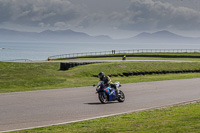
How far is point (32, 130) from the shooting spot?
415 inches

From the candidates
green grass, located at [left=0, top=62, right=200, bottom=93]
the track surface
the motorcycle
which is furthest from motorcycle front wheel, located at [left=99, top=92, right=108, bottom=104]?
green grass, located at [left=0, top=62, right=200, bottom=93]

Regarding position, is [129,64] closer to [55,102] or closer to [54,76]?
[54,76]

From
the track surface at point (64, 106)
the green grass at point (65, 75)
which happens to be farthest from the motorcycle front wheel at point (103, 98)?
the green grass at point (65, 75)

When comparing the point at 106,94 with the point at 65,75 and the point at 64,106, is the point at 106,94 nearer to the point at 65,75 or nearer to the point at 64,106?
the point at 64,106

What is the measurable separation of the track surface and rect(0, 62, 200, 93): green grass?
593cm

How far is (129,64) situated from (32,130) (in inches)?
1347

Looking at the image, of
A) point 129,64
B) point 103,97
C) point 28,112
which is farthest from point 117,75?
point 28,112

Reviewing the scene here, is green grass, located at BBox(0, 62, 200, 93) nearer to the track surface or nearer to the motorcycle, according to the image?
the track surface

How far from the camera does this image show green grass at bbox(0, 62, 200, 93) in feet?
93.0

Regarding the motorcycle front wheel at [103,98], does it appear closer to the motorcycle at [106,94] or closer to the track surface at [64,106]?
the motorcycle at [106,94]

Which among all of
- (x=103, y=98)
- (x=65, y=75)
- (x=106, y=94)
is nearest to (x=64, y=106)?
(x=103, y=98)

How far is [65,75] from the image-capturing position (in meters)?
35.8

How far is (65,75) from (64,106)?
20.1m

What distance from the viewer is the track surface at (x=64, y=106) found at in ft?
40.8
